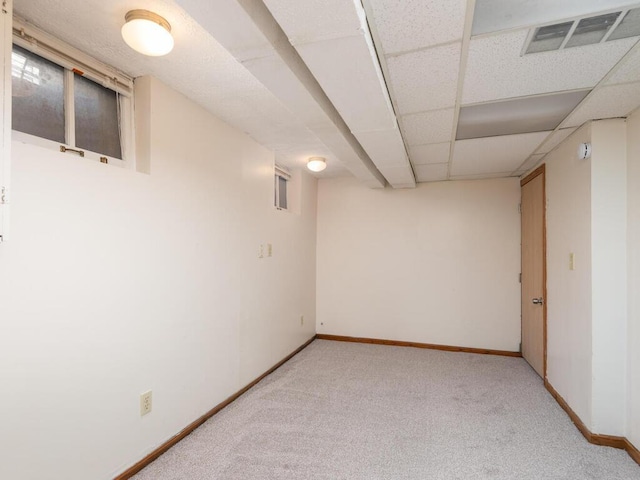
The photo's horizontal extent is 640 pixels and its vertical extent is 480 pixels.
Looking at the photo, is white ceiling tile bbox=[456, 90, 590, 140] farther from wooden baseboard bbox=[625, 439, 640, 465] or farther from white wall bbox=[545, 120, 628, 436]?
wooden baseboard bbox=[625, 439, 640, 465]

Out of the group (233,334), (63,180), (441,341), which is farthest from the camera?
(441,341)

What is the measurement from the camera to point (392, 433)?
2352 mm

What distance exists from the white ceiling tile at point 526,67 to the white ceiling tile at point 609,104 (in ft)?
0.55

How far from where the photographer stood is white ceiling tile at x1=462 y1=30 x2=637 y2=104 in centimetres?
150

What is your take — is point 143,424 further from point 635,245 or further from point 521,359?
point 521,359

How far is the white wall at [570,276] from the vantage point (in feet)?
7.71

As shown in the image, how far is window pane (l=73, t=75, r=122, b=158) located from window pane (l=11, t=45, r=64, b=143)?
90mm

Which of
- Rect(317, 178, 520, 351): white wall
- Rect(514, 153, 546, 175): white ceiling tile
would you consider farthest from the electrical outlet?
Rect(514, 153, 546, 175): white ceiling tile

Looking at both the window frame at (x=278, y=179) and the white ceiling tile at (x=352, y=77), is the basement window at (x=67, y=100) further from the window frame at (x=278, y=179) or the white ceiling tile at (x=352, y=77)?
the window frame at (x=278, y=179)

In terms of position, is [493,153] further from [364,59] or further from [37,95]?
[37,95]

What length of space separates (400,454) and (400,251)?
281cm

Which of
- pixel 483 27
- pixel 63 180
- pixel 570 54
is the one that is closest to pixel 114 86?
pixel 63 180

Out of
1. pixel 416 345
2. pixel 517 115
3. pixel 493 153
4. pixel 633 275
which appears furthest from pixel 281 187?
pixel 633 275

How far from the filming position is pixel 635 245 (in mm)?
2123
